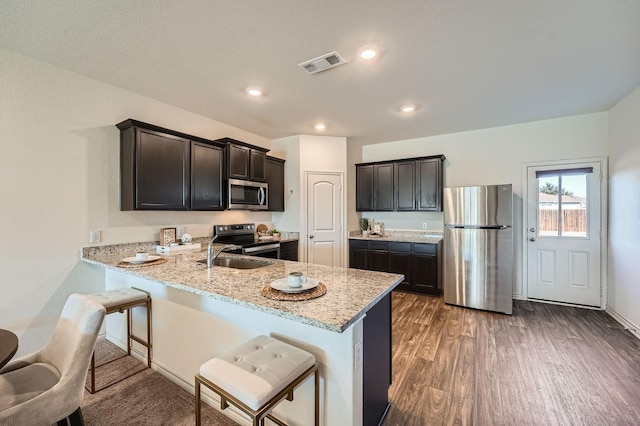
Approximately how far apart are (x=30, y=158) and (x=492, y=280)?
509cm

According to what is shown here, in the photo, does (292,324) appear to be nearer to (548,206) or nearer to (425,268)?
(425,268)

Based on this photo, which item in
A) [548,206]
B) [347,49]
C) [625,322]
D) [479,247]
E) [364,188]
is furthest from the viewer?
[364,188]

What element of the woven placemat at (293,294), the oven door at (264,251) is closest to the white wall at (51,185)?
the oven door at (264,251)

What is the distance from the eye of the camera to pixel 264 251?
12.4 feet

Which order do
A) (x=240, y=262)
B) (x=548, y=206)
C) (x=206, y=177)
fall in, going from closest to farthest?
(x=240, y=262)
(x=206, y=177)
(x=548, y=206)

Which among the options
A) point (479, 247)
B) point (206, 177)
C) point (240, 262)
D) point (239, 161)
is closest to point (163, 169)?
point (206, 177)

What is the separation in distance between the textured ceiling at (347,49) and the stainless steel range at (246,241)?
1.63 meters

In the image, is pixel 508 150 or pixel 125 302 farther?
pixel 508 150

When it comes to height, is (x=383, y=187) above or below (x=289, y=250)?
above

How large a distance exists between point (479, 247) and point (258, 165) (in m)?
3.31

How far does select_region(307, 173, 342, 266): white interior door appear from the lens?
4539 mm

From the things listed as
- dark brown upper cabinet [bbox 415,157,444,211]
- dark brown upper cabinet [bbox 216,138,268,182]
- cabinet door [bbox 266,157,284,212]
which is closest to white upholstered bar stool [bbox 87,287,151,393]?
dark brown upper cabinet [bbox 216,138,268,182]

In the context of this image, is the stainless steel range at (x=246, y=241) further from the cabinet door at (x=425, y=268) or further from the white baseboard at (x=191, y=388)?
the cabinet door at (x=425, y=268)

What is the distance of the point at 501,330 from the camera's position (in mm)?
2990
